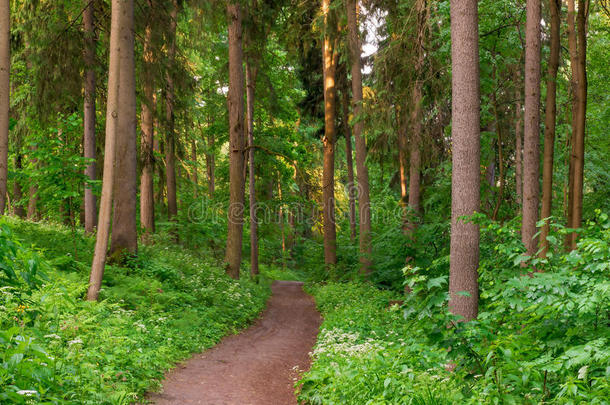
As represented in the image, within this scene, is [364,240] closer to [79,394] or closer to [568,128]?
[568,128]

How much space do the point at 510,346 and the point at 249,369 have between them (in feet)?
17.6

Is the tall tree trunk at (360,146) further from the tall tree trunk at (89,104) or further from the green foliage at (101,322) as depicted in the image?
the tall tree trunk at (89,104)

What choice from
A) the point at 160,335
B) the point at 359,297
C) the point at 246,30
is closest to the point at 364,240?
the point at 359,297

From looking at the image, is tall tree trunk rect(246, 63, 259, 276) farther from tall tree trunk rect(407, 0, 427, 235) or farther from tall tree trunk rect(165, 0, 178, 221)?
tall tree trunk rect(407, 0, 427, 235)

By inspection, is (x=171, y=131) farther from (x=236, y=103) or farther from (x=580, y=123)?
(x=580, y=123)

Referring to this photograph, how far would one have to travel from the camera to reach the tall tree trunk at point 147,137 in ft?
45.1

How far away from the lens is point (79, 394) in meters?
5.04

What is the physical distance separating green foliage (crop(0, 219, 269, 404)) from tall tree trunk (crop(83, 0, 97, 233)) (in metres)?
1.76

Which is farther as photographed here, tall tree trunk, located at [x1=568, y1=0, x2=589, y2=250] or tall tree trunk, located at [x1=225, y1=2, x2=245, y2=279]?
tall tree trunk, located at [x1=225, y1=2, x2=245, y2=279]

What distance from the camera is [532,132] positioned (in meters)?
9.38

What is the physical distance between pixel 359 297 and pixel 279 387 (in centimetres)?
772

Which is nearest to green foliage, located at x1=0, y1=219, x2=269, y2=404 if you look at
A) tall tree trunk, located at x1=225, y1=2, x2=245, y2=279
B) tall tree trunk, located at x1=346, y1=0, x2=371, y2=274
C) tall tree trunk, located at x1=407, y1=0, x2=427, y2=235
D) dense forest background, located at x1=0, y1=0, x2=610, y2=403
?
dense forest background, located at x1=0, y1=0, x2=610, y2=403

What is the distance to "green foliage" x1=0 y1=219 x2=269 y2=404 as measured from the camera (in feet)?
13.1

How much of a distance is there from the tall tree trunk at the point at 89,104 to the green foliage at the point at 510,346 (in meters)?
11.1
